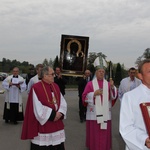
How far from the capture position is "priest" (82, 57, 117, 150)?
19.0 feet

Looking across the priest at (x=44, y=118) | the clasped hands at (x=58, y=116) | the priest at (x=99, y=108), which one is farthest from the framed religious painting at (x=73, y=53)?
the clasped hands at (x=58, y=116)

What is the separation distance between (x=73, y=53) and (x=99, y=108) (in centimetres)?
550

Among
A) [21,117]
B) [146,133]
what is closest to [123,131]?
[146,133]

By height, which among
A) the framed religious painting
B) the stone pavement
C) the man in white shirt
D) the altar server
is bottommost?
the stone pavement

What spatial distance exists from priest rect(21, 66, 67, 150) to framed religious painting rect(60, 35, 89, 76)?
6.54 metres

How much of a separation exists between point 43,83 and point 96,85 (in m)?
1.74

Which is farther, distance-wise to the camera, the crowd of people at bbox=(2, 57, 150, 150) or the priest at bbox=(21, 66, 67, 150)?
the priest at bbox=(21, 66, 67, 150)

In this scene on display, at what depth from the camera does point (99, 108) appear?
584cm

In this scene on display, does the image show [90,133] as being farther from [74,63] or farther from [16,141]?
[74,63]

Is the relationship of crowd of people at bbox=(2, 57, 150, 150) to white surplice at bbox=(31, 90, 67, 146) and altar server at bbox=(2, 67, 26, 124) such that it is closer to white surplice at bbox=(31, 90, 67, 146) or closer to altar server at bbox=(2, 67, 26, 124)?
white surplice at bbox=(31, 90, 67, 146)

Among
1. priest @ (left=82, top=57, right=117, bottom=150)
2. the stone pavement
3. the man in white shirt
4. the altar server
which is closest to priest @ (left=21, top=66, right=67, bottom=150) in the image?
priest @ (left=82, top=57, right=117, bottom=150)

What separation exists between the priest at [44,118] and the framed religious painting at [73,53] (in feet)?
21.5

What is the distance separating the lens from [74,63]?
11016mm

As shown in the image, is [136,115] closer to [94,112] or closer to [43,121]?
[43,121]
